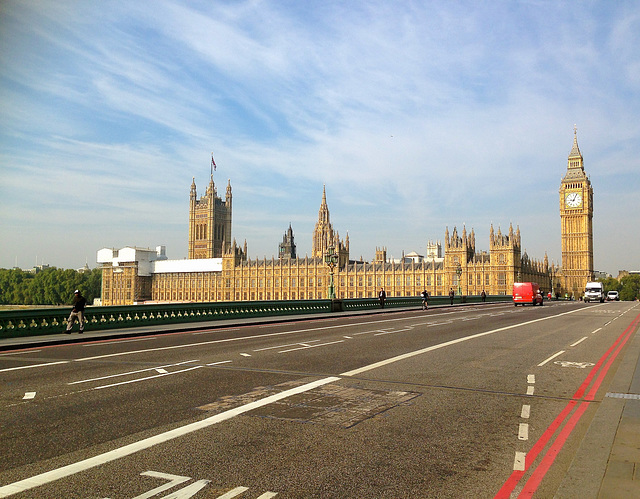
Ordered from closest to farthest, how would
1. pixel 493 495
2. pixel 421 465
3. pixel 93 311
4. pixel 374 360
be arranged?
pixel 493 495 → pixel 421 465 → pixel 374 360 → pixel 93 311

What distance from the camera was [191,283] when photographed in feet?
486

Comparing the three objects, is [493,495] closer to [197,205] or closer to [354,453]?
[354,453]

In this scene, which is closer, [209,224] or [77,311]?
[77,311]

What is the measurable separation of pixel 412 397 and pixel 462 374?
292 centimetres

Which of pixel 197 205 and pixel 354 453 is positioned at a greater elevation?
pixel 197 205

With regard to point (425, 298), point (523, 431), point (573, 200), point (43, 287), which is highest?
point (573, 200)

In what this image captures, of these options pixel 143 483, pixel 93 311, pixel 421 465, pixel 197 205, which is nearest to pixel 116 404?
pixel 143 483

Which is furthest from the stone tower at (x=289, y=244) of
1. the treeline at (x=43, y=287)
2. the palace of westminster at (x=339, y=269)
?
the treeline at (x=43, y=287)

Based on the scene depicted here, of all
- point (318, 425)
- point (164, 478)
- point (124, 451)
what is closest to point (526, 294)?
point (318, 425)

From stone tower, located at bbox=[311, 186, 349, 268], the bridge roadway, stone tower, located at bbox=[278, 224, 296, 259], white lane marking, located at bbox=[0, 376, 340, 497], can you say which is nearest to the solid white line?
the bridge roadway

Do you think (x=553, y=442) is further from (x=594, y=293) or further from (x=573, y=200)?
(x=573, y=200)

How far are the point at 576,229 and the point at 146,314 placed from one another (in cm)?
14301

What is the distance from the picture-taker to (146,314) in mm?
25609

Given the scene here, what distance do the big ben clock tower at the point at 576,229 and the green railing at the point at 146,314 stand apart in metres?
119
